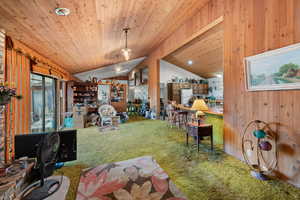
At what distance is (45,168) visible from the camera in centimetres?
163

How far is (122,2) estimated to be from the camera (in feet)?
8.01

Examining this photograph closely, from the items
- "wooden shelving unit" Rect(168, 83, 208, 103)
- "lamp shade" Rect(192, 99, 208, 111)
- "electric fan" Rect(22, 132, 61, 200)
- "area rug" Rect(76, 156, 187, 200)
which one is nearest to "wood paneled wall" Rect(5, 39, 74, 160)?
"electric fan" Rect(22, 132, 61, 200)

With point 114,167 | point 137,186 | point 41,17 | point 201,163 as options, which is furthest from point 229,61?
point 41,17

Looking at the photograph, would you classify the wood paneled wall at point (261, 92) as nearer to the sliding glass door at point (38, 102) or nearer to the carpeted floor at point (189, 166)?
the carpeted floor at point (189, 166)

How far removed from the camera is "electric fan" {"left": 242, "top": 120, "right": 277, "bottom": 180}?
1977 mm

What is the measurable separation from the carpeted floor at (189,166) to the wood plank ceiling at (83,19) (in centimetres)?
247

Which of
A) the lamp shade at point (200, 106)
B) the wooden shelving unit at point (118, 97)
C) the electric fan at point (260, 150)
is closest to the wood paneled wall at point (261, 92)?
the electric fan at point (260, 150)

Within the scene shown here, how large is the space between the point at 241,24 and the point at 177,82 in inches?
235

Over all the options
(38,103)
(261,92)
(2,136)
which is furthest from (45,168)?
(261,92)

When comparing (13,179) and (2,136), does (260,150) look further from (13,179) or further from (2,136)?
(2,136)

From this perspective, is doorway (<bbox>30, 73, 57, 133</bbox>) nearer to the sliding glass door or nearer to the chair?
the sliding glass door

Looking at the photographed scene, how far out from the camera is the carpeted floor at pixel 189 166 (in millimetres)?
1717

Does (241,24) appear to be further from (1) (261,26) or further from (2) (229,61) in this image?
(2) (229,61)

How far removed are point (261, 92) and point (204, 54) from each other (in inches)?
193
